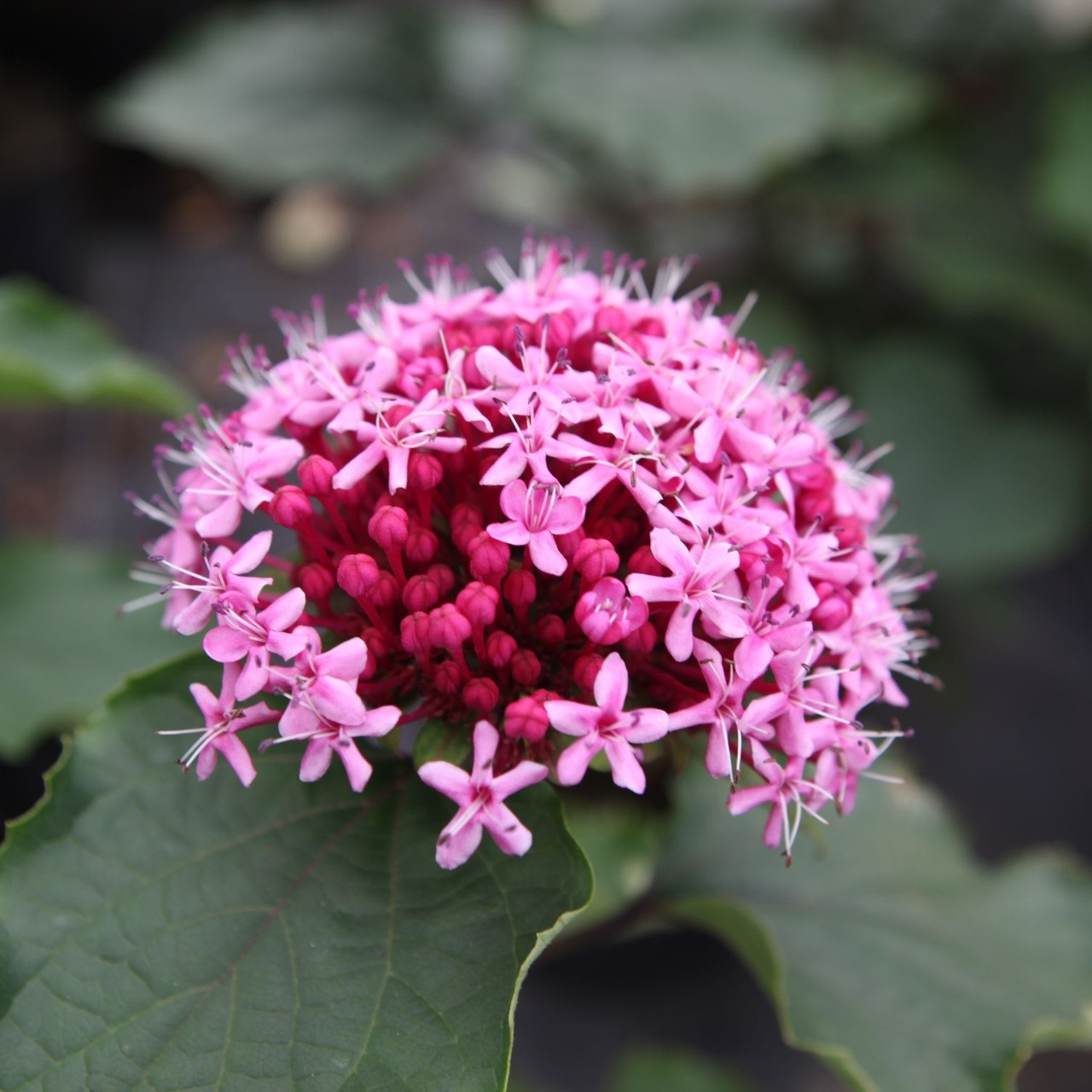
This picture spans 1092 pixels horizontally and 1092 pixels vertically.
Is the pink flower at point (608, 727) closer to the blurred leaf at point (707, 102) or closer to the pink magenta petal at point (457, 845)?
the pink magenta petal at point (457, 845)

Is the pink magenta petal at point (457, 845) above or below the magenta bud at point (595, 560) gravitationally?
below

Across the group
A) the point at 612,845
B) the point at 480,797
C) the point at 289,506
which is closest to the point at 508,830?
the point at 480,797

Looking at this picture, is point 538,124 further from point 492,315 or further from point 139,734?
point 139,734

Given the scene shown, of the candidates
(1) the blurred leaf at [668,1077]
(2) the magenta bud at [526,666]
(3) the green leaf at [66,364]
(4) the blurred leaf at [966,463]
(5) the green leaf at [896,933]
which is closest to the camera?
(2) the magenta bud at [526,666]

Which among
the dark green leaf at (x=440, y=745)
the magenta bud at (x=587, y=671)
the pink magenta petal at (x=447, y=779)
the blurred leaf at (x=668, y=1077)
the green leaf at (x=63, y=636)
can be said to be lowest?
the blurred leaf at (x=668, y=1077)

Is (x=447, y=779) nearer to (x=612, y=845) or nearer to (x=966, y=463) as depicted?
(x=612, y=845)

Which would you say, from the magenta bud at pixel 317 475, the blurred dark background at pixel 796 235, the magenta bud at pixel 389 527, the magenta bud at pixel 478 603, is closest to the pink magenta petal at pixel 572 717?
the magenta bud at pixel 478 603

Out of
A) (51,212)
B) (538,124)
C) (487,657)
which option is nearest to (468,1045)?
(487,657)
